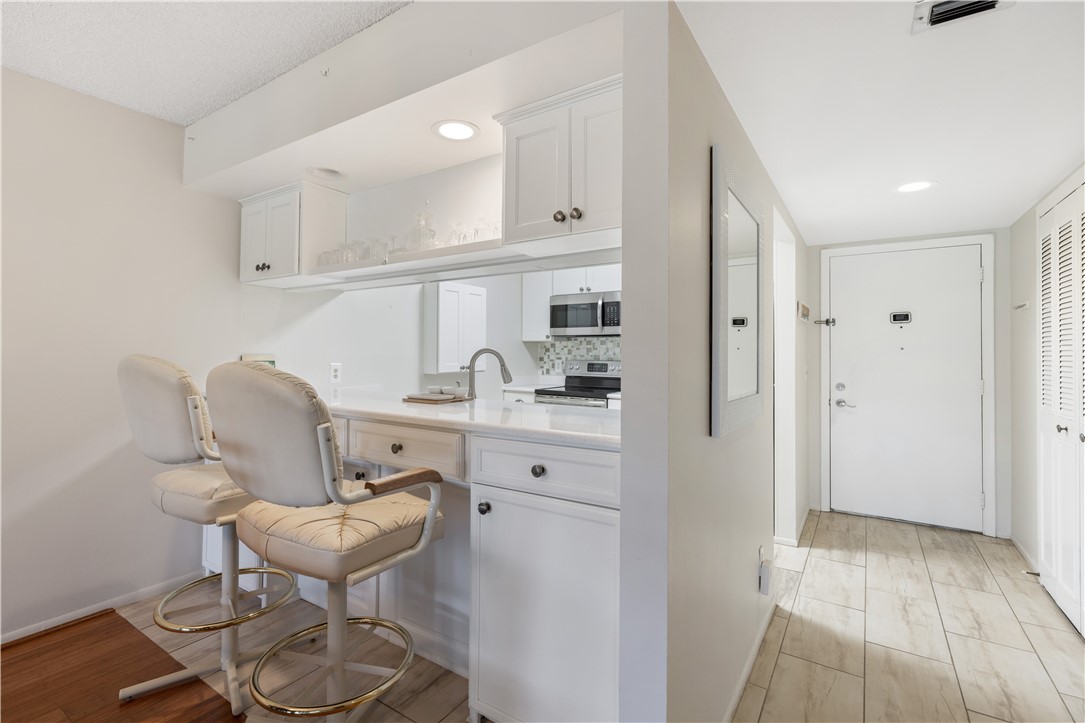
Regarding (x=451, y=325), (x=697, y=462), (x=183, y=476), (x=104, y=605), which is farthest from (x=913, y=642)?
(x=104, y=605)

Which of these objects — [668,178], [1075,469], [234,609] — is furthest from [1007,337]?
[234,609]

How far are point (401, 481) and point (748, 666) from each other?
1.58 m

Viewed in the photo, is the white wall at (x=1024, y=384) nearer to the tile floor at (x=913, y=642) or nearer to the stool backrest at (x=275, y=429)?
the tile floor at (x=913, y=642)

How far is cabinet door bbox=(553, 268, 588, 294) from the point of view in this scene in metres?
2.26

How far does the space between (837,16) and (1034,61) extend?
2.36 feet

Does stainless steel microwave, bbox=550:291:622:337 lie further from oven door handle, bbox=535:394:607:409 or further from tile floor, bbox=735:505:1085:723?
tile floor, bbox=735:505:1085:723

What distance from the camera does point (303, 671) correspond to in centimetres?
190

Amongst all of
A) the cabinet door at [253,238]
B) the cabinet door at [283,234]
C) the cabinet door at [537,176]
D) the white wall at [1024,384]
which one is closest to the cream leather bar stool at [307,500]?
the cabinet door at [537,176]

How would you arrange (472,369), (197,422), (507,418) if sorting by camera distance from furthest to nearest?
1. (472,369)
2. (507,418)
3. (197,422)

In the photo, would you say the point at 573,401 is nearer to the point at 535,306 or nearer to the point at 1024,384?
the point at 535,306

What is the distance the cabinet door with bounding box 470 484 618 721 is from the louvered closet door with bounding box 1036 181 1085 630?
7.57 ft

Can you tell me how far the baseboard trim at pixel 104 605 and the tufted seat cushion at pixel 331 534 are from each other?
1502 mm

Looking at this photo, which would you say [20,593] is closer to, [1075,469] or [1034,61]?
[1034,61]

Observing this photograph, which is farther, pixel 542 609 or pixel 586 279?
pixel 586 279
